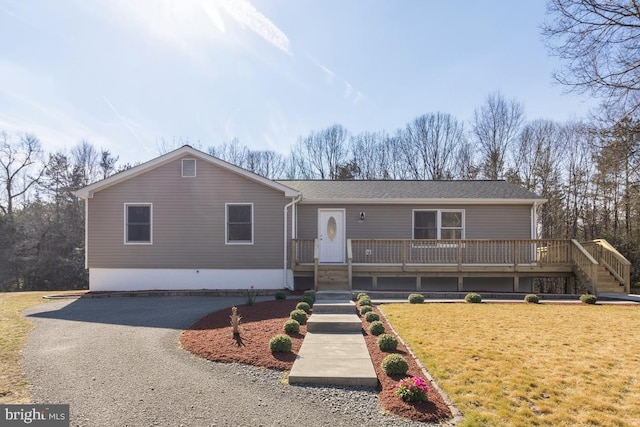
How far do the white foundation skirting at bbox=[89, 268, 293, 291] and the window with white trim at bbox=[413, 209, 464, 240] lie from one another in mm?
5299

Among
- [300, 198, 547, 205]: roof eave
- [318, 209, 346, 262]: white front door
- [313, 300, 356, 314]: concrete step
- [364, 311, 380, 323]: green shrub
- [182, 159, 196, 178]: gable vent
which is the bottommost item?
[313, 300, 356, 314]: concrete step

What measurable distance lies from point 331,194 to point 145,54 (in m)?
7.78

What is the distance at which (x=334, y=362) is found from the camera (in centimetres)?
521

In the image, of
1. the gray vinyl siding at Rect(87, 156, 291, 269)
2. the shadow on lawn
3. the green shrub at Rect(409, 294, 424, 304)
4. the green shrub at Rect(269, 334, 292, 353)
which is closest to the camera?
the green shrub at Rect(269, 334, 292, 353)

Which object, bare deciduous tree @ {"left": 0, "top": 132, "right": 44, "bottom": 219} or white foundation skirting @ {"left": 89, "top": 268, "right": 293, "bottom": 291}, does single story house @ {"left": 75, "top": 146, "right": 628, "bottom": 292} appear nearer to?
white foundation skirting @ {"left": 89, "top": 268, "right": 293, "bottom": 291}

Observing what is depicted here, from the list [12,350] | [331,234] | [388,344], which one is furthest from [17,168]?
[388,344]

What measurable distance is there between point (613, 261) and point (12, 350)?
53.8 feet

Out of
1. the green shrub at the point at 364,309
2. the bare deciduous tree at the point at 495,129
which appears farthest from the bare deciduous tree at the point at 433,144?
the green shrub at the point at 364,309

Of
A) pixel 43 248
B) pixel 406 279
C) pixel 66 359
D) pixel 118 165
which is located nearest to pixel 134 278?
pixel 66 359

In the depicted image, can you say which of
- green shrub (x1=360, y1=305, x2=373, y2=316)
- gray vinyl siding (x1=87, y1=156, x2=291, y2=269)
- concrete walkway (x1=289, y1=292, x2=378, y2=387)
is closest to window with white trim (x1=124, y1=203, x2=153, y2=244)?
gray vinyl siding (x1=87, y1=156, x2=291, y2=269)

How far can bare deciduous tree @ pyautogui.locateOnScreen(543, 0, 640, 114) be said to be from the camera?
10.1 metres

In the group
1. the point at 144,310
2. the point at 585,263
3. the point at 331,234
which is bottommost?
the point at 144,310

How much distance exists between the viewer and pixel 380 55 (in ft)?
46.4

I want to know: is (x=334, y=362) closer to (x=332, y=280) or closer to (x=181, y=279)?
(x=332, y=280)
